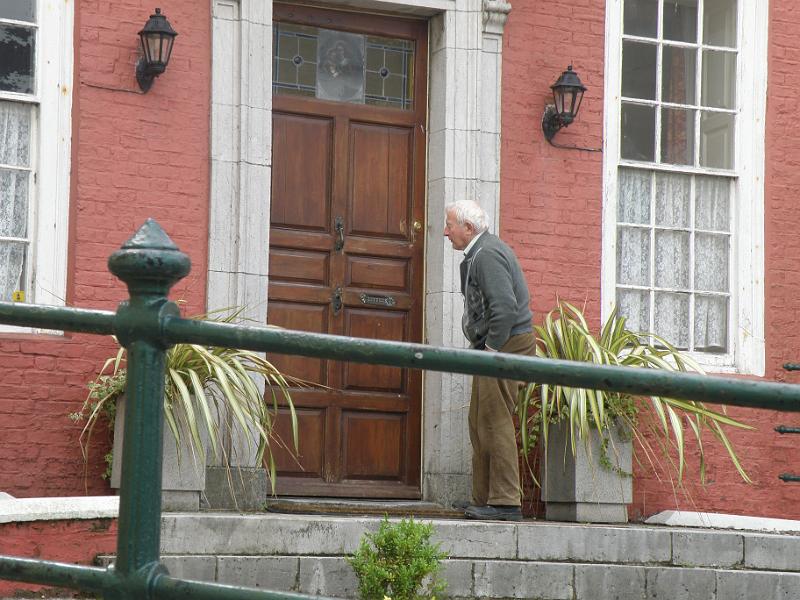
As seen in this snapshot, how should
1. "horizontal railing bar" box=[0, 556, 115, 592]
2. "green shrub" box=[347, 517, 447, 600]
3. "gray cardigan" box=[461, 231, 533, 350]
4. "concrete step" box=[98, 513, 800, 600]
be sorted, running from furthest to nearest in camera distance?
"gray cardigan" box=[461, 231, 533, 350] → "concrete step" box=[98, 513, 800, 600] → "green shrub" box=[347, 517, 447, 600] → "horizontal railing bar" box=[0, 556, 115, 592]

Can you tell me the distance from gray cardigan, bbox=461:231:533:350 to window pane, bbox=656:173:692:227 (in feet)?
5.50

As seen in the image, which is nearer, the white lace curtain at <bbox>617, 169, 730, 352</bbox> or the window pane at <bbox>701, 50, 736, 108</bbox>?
the white lace curtain at <bbox>617, 169, 730, 352</bbox>

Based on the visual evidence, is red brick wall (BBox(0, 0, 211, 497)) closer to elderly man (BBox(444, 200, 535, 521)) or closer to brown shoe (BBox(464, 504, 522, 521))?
elderly man (BBox(444, 200, 535, 521))

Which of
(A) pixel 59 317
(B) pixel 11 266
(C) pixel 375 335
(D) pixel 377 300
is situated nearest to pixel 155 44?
(B) pixel 11 266

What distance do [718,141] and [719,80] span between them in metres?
0.38

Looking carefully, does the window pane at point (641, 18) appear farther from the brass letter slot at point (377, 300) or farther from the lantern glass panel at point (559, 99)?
the brass letter slot at point (377, 300)

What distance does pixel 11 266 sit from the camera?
7.08 m

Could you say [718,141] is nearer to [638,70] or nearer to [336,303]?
[638,70]

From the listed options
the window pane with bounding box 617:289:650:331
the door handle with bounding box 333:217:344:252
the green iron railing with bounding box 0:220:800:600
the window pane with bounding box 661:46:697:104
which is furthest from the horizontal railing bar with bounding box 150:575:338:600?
the window pane with bounding box 661:46:697:104

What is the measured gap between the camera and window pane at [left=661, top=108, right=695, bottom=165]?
8555 millimetres

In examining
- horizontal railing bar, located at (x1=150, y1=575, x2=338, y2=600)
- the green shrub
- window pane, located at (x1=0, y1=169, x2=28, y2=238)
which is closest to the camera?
horizontal railing bar, located at (x1=150, y1=575, x2=338, y2=600)

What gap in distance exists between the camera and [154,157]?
7.23 metres

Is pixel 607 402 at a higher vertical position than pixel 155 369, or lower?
lower

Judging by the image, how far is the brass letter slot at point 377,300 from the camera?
7.87m
